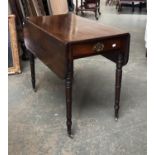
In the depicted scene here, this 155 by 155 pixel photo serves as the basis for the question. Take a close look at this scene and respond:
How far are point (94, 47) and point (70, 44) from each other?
0.19 metres

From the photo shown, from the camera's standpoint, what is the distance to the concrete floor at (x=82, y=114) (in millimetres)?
1702

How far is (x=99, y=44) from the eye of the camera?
1633 mm

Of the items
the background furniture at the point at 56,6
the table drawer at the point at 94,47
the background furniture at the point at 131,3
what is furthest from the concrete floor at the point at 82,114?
the background furniture at the point at 131,3

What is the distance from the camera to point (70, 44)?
59.9 inches

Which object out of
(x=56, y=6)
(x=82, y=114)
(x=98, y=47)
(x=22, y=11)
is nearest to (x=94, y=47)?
(x=98, y=47)

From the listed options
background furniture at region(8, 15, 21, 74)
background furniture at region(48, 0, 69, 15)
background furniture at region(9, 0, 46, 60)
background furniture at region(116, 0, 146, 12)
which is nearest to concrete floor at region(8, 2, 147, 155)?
background furniture at region(8, 15, 21, 74)

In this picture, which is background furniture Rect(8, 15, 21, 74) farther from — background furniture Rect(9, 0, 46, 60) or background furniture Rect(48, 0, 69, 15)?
background furniture Rect(48, 0, 69, 15)

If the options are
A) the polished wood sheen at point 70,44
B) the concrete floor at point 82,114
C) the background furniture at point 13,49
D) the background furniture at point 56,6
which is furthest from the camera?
the background furniture at point 56,6

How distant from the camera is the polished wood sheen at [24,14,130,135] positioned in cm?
157

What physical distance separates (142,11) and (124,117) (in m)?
5.75

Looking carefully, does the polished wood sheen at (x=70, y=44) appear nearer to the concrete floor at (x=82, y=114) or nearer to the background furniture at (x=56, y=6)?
the concrete floor at (x=82, y=114)

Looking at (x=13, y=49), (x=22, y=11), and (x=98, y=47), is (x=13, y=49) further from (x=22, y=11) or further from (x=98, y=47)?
(x=98, y=47)

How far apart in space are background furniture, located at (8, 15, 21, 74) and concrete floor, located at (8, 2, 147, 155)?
10 centimetres

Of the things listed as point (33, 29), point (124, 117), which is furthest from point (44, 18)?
point (124, 117)
